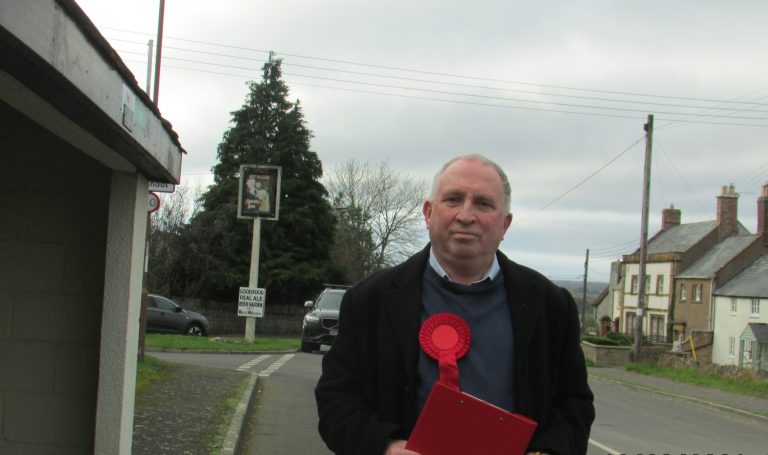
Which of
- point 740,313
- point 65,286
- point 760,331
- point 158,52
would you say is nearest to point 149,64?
point 158,52

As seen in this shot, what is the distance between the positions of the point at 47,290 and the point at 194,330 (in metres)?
26.5

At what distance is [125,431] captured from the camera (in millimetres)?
5637

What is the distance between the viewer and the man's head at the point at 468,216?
109 inches

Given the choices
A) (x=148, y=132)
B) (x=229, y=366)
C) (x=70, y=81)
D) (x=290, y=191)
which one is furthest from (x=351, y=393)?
(x=290, y=191)

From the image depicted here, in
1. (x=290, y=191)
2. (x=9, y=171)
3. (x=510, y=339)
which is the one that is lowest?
(x=510, y=339)

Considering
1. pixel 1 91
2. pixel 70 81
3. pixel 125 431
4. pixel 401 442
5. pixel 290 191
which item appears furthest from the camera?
pixel 290 191

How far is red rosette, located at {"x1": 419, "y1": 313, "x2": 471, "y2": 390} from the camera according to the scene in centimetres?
263

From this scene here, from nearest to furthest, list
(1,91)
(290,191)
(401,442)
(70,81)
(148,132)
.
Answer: (401,442) < (70,81) < (1,91) < (148,132) < (290,191)

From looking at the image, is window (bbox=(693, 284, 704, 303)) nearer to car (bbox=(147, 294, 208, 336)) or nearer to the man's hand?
car (bbox=(147, 294, 208, 336))

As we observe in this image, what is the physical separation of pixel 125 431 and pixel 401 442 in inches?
141

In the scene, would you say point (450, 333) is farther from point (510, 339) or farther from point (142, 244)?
point (142, 244)

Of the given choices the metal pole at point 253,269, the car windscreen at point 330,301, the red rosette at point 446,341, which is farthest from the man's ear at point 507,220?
the metal pole at point 253,269

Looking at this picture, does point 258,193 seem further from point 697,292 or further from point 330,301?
point 697,292

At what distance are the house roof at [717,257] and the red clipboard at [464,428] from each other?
58.8 meters
